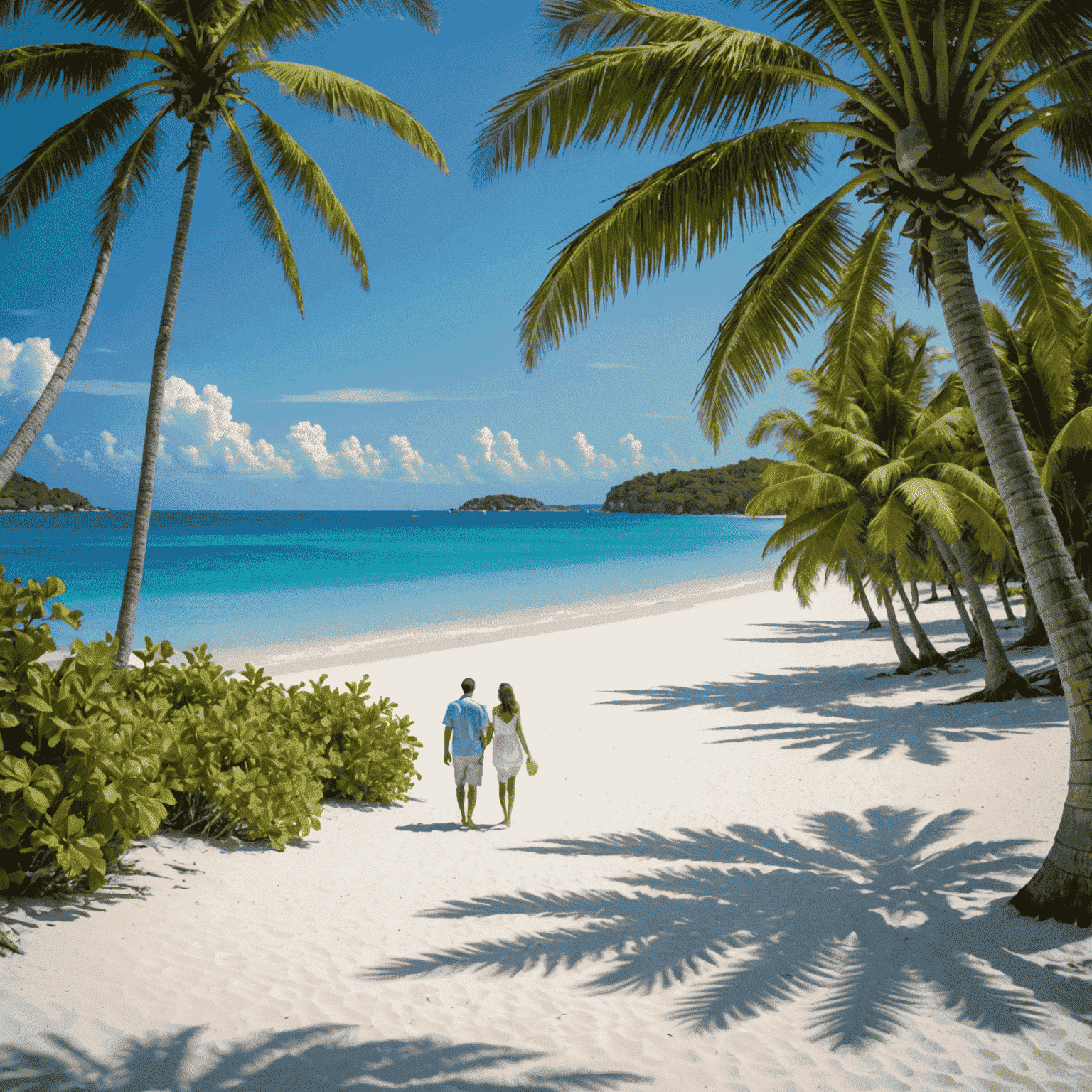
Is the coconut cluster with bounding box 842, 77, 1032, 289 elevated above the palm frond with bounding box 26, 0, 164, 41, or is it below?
below

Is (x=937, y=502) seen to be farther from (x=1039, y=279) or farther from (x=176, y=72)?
(x=176, y=72)

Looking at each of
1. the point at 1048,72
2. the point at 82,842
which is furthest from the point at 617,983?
the point at 1048,72

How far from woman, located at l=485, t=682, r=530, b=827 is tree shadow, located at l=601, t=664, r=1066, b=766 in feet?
13.7

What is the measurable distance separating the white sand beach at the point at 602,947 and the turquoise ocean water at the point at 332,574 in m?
11.8

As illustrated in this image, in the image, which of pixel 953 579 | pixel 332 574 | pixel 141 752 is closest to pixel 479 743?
pixel 141 752

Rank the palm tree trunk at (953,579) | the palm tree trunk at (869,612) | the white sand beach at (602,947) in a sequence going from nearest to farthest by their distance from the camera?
the white sand beach at (602,947) < the palm tree trunk at (953,579) < the palm tree trunk at (869,612)

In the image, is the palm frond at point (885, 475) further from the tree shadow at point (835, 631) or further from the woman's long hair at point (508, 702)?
the woman's long hair at point (508, 702)

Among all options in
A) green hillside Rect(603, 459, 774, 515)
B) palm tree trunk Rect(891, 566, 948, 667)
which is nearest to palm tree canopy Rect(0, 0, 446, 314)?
palm tree trunk Rect(891, 566, 948, 667)

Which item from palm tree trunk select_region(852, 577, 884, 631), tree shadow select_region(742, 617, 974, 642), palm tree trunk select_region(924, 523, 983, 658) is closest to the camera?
palm tree trunk select_region(924, 523, 983, 658)

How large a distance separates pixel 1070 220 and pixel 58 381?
9.73 metres

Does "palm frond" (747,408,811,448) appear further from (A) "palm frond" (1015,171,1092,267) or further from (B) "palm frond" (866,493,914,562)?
(A) "palm frond" (1015,171,1092,267)

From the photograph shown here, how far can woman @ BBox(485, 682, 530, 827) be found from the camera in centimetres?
658

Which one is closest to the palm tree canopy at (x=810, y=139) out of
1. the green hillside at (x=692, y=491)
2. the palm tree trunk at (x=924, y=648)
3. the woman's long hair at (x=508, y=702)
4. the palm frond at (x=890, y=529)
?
the woman's long hair at (x=508, y=702)

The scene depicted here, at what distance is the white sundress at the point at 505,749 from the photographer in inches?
260
